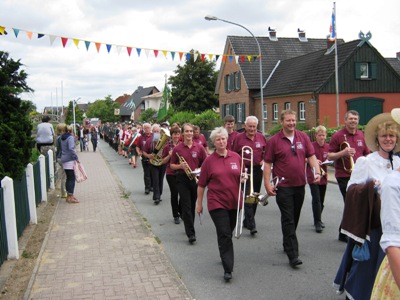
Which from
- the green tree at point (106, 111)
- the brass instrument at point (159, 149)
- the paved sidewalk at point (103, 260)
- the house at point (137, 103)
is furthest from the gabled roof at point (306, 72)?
the green tree at point (106, 111)

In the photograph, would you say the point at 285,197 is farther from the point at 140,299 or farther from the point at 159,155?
the point at 159,155

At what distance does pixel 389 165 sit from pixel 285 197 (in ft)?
7.71

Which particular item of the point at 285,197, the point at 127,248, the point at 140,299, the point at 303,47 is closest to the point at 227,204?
the point at 285,197

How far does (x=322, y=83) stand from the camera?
3159 cm

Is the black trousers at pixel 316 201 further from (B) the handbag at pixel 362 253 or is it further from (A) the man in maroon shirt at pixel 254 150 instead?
(B) the handbag at pixel 362 253

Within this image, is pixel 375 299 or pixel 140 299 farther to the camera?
pixel 140 299

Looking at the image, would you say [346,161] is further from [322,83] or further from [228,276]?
[322,83]

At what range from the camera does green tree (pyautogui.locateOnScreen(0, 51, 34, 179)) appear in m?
7.15

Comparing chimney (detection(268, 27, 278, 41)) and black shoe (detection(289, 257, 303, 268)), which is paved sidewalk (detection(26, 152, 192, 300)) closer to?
black shoe (detection(289, 257, 303, 268))

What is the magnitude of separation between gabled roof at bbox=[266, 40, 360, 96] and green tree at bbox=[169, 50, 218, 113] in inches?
757

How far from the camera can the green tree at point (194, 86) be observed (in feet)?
192

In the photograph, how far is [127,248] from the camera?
271 inches

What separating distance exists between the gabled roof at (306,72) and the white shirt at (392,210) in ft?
98.9

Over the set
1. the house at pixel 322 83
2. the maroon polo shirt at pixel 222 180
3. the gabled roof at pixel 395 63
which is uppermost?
the gabled roof at pixel 395 63
